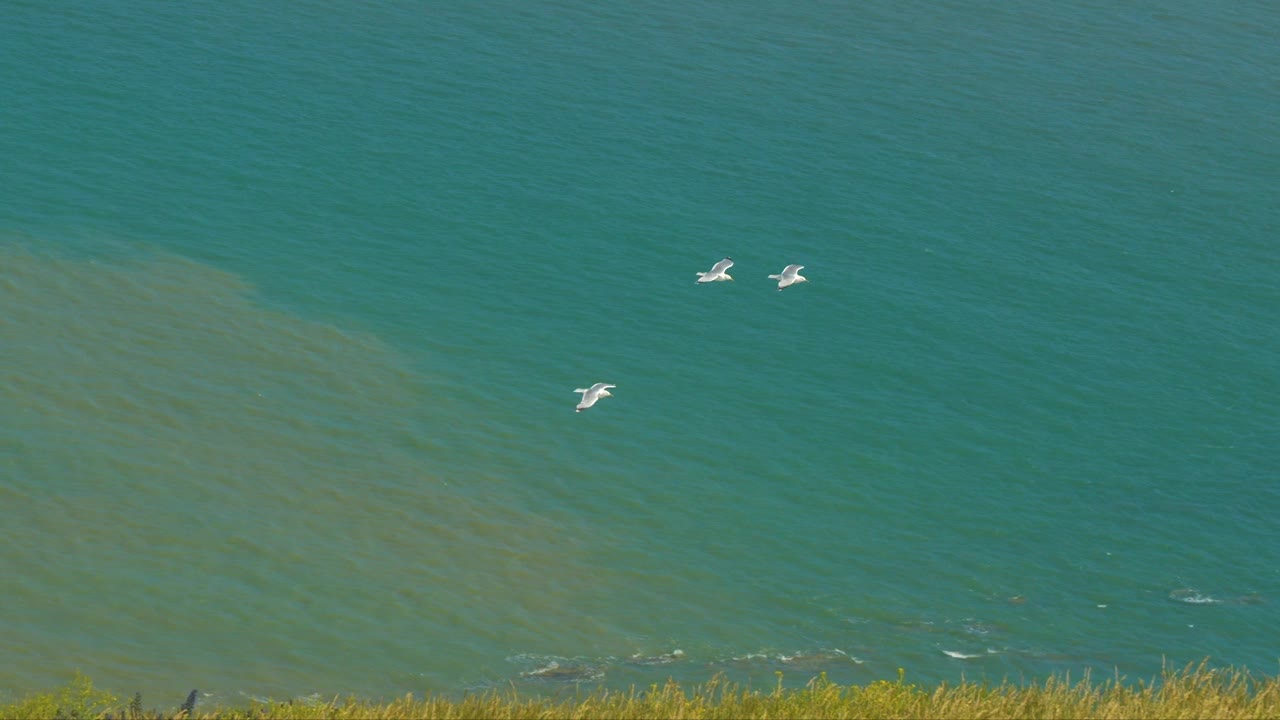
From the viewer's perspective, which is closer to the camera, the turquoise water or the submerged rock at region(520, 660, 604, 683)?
the submerged rock at region(520, 660, 604, 683)

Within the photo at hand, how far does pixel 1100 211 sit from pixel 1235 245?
22.3 feet

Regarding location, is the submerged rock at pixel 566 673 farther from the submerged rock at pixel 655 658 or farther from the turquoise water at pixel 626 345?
the submerged rock at pixel 655 658

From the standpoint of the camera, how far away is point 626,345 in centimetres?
7069

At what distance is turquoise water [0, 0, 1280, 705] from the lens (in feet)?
169

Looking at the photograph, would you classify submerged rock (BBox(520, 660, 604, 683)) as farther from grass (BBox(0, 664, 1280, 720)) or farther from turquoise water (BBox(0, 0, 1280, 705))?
grass (BBox(0, 664, 1280, 720))

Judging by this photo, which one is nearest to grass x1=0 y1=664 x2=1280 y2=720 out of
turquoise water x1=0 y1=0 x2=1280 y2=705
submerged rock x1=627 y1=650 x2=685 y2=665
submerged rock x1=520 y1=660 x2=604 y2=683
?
turquoise water x1=0 y1=0 x2=1280 y2=705

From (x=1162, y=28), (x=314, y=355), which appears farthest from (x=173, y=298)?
(x=1162, y=28)

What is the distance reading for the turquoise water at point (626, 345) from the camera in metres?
51.5

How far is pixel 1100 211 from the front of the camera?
8369 cm

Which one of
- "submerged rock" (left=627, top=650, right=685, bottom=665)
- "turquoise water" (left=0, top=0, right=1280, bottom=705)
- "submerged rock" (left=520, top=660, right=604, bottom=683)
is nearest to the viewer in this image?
"submerged rock" (left=520, top=660, right=604, bottom=683)

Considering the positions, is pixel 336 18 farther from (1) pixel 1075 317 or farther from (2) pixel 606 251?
(1) pixel 1075 317

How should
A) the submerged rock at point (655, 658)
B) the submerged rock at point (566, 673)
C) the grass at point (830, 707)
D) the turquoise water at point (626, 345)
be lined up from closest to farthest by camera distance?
1. the grass at point (830, 707)
2. the submerged rock at point (566, 673)
3. the submerged rock at point (655, 658)
4. the turquoise water at point (626, 345)

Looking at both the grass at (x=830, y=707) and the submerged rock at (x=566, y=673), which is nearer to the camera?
the grass at (x=830, y=707)

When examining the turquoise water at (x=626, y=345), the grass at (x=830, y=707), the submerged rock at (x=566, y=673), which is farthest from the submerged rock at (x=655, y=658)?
the grass at (x=830, y=707)
